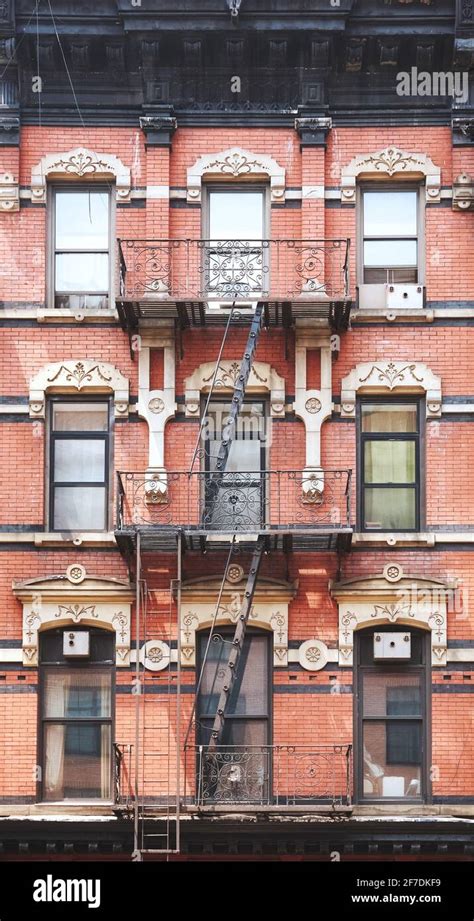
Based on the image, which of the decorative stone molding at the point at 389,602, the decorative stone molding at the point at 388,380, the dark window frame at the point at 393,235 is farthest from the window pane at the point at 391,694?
the dark window frame at the point at 393,235

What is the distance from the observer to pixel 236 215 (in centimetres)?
2366

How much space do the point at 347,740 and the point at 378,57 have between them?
887 cm

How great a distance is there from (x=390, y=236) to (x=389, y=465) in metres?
Answer: 3.05

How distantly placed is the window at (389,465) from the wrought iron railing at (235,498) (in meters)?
0.46

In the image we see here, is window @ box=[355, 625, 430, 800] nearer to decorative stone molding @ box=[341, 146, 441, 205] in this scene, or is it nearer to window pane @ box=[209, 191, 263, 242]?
window pane @ box=[209, 191, 263, 242]

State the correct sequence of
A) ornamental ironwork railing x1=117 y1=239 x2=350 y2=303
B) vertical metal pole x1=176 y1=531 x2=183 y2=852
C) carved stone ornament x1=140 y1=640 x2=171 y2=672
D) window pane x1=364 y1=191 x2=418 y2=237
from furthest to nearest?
window pane x1=364 y1=191 x2=418 y2=237, ornamental ironwork railing x1=117 y1=239 x2=350 y2=303, carved stone ornament x1=140 y1=640 x2=171 y2=672, vertical metal pole x1=176 y1=531 x2=183 y2=852

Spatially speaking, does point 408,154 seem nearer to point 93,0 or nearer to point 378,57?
point 378,57

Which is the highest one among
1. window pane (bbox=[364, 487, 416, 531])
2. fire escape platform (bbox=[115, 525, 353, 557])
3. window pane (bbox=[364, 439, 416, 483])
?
window pane (bbox=[364, 439, 416, 483])

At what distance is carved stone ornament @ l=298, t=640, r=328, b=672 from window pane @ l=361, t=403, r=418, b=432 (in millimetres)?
2877

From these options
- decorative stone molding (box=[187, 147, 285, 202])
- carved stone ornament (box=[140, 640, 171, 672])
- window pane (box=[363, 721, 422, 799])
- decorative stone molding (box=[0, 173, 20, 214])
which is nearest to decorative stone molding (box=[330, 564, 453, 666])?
window pane (box=[363, 721, 422, 799])

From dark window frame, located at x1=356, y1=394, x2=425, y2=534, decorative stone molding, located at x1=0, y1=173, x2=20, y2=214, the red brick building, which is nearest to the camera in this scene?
the red brick building

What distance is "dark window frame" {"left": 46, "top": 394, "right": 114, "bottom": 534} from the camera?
904 inches

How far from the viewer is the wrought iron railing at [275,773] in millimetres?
21969

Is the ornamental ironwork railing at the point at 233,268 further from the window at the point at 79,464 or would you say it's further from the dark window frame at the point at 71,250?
Answer: the window at the point at 79,464
